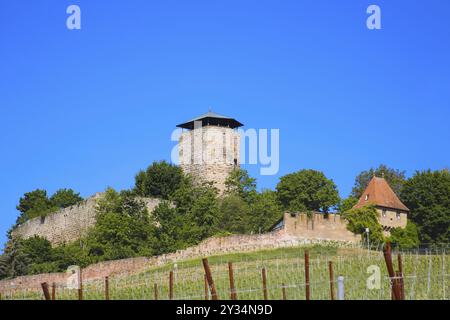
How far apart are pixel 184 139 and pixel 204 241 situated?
55.1 feet

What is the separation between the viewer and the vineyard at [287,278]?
1828 cm

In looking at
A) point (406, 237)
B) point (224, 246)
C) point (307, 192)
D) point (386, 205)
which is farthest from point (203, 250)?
point (307, 192)

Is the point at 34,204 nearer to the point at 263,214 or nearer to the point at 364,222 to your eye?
the point at 263,214

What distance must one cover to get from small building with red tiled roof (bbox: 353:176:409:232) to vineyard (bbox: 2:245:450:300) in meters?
4.84

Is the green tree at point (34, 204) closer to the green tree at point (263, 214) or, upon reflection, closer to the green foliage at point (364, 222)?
the green tree at point (263, 214)

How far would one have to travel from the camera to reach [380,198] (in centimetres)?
4184

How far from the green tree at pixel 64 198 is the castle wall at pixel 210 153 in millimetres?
8945

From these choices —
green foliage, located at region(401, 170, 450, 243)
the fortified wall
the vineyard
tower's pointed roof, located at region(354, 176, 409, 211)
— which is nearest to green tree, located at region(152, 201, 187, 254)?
the fortified wall

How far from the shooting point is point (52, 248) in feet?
143

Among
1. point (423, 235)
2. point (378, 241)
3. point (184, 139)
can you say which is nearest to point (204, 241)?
point (378, 241)

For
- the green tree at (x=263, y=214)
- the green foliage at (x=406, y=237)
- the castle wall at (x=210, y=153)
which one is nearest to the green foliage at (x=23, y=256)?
the green tree at (x=263, y=214)

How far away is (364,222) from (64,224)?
1612cm

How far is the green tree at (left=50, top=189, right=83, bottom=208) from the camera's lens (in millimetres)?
56394

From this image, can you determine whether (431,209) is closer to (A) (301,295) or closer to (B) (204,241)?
(B) (204,241)
